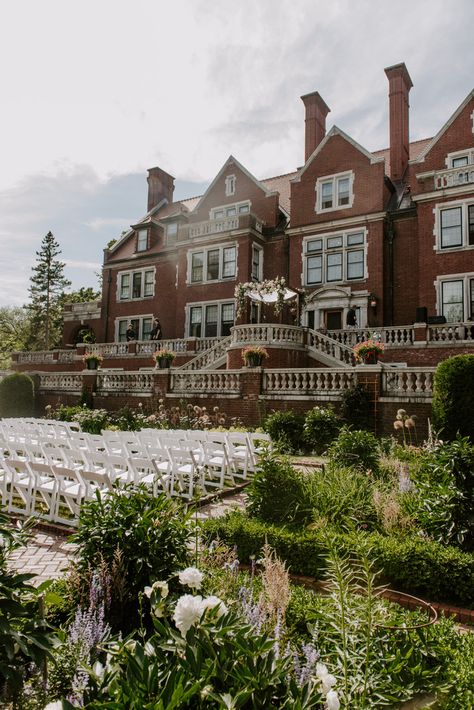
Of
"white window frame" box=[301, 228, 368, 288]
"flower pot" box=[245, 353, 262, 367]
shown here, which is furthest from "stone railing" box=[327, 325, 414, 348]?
"flower pot" box=[245, 353, 262, 367]

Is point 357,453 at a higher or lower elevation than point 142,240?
lower

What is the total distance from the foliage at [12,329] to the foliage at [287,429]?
5400cm

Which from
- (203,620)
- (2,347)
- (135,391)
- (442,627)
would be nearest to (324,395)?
(135,391)

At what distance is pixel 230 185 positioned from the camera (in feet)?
101

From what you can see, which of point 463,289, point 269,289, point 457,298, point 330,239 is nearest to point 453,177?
point 463,289

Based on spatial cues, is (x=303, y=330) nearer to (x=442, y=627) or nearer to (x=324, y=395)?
(x=324, y=395)

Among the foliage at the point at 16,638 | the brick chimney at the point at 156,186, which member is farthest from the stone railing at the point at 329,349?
the brick chimney at the point at 156,186

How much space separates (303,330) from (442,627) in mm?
18753

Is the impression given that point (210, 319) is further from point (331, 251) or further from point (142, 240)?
point (142, 240)

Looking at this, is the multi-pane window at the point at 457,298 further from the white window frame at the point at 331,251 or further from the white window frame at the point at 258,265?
the white window frame at the point at 258,265

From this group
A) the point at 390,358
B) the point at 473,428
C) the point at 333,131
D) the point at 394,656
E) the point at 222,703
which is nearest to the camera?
the point at 222,703

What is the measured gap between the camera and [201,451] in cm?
985

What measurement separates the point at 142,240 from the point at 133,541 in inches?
1302

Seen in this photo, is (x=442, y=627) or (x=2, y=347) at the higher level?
(x=2, y=347)
